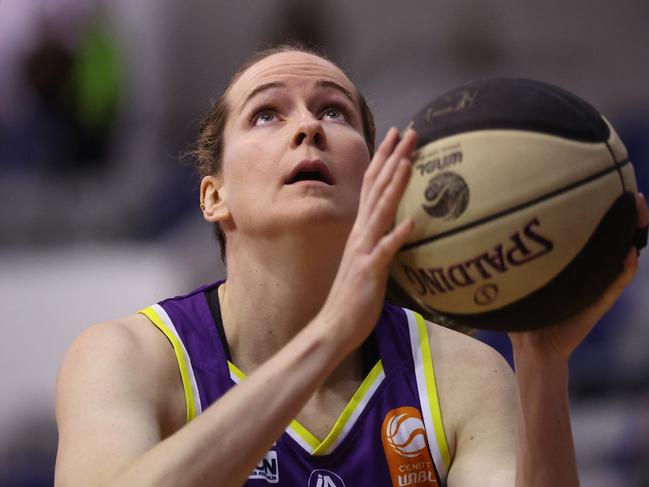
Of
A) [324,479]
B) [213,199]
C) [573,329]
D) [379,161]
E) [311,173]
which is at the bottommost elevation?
[324,479]

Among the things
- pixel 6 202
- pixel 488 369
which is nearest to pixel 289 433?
pixel 488 369

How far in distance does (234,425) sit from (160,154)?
24.6 ft

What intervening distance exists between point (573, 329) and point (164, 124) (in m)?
8.02

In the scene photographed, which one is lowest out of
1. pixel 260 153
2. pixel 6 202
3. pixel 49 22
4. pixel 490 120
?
pixel 490 120

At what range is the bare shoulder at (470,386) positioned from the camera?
3570mm

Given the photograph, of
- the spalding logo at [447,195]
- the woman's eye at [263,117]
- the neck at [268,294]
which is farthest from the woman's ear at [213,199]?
the spalding logo at [447,195]

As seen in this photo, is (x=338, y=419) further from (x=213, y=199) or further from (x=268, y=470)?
(x=213, y=199)

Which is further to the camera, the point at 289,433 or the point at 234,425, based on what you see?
the point at 289,433

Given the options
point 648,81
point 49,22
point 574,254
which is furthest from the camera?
point 648,81

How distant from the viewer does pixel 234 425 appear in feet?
9.10

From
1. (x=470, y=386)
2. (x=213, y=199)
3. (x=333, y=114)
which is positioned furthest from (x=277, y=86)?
(x=470, y=386)

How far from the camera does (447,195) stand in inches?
109

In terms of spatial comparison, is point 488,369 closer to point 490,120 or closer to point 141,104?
point 490,120

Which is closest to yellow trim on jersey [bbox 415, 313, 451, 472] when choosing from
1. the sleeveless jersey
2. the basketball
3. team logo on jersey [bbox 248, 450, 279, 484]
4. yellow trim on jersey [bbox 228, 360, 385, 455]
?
the sleeveless jersey
